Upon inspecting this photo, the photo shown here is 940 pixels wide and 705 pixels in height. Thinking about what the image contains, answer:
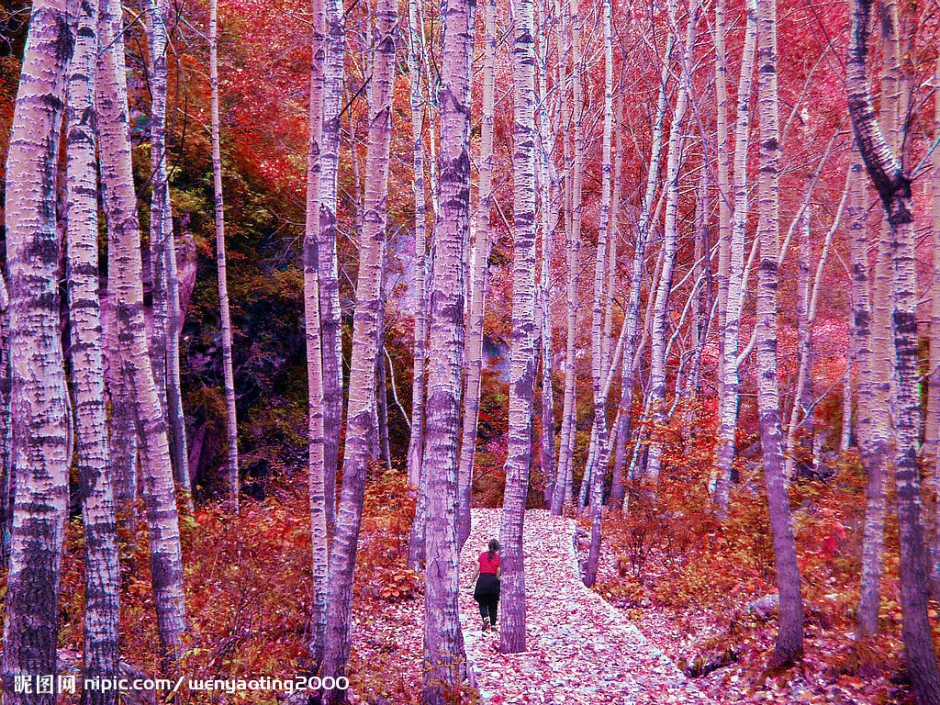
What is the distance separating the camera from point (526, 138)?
717cm

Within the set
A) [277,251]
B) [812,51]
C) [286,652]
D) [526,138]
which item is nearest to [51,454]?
[286,652]

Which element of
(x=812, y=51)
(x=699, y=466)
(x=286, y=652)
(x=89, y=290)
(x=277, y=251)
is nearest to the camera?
(x=89, y=290)

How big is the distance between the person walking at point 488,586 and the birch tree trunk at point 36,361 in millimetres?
6078

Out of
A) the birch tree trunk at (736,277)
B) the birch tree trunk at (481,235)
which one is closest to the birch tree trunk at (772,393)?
the birch tree trunk at (736,277)

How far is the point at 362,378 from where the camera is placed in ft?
21.1

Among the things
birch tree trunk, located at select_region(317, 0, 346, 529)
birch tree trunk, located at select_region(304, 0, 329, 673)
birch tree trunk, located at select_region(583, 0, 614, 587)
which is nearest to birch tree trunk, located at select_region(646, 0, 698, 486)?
birch tree trunk, located at select_region(583, 0, 614, 587)

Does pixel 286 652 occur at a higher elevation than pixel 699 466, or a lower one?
lower

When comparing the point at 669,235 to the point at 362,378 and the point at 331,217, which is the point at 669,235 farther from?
the point at 362,378

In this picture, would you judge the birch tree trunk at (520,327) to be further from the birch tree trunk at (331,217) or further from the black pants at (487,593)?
the birch tree trunk at (331,217)

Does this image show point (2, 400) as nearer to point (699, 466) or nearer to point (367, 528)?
point (367, 528)

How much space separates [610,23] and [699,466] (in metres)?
8.95

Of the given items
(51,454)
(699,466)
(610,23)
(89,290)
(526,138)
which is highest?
(610,23)

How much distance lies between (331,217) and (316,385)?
74.1 inches

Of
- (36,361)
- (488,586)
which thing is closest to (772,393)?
(488,586)
